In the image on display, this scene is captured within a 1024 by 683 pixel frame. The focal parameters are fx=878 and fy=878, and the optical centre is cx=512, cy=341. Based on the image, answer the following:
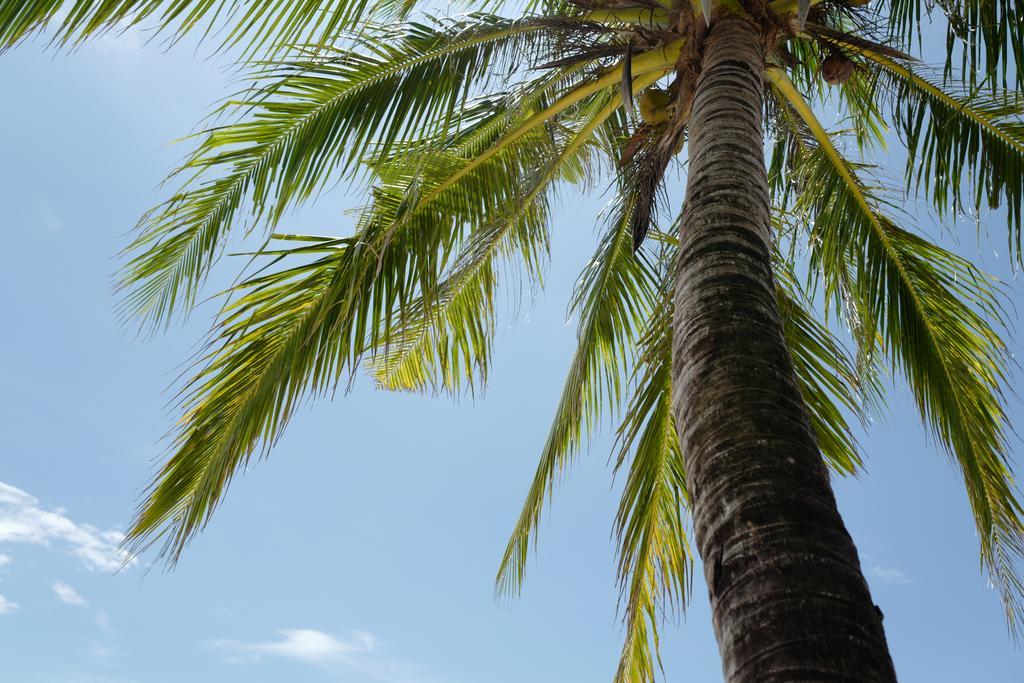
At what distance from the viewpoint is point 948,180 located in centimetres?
529

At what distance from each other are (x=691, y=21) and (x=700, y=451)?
2996 millimetres

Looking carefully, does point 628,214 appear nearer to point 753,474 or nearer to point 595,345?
point 595,345

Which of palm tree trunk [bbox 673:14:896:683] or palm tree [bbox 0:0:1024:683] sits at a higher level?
palm tree [bbox 0:0:1024:683]

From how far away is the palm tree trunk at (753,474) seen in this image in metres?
1.79

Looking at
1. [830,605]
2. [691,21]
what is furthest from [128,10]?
[830,605]

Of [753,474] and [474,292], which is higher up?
[474,292]

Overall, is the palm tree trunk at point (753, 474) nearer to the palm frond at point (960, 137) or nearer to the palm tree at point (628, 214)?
the palm tree at point (628, 214)

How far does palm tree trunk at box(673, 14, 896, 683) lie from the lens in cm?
179

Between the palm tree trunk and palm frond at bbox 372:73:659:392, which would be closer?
the palm tree trunk

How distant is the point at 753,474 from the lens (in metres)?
2.14

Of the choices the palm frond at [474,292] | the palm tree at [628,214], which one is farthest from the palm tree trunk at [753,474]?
the palm frond at [474,292]

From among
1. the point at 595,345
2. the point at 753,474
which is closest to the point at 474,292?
the point at 595,345

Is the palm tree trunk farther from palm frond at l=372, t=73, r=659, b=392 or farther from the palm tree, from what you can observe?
palm frond at l=372, t=73, r=659, b=392

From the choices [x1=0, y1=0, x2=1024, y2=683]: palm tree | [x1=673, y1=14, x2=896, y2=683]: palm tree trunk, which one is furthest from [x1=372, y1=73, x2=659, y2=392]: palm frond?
[x1=673, y1=14, x2=896, y2=683]: palm tree trunk
